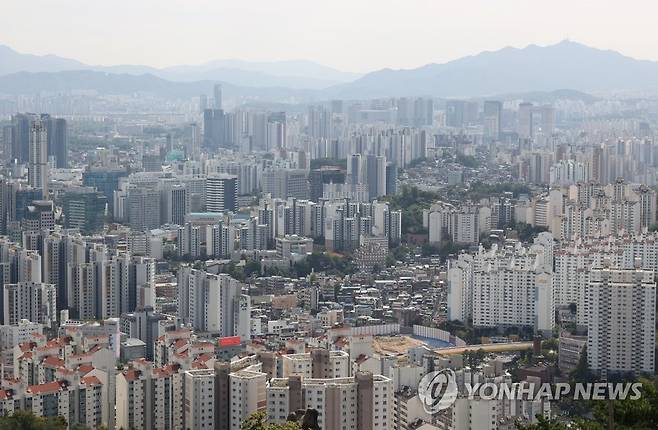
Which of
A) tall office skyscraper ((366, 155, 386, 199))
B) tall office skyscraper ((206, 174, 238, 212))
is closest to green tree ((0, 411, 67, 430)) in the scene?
tall office skyscraper ((206, 174, 238, 212))

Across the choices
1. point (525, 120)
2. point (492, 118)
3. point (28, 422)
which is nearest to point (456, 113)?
point (492, 118)

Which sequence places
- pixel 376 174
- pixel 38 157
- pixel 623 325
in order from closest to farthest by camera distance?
pixel 623 325 < pixel 376 174 < pixel 38 157

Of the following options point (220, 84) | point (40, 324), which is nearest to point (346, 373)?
point (40, 324)

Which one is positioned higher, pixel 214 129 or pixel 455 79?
pixel 455 79

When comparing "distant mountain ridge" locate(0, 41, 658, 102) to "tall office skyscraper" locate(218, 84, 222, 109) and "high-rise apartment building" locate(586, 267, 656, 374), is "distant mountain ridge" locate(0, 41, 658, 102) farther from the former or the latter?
"high-rise apartment building" locate(586, 267, 656, 374)

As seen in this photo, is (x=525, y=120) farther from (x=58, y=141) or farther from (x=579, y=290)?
(x=579, y=290)

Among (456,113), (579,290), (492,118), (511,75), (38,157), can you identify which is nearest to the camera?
(579,290)

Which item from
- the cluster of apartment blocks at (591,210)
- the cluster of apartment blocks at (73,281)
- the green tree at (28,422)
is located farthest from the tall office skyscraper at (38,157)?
the green tree at (28,422)

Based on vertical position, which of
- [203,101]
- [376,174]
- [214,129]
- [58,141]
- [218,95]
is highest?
[218,95]
